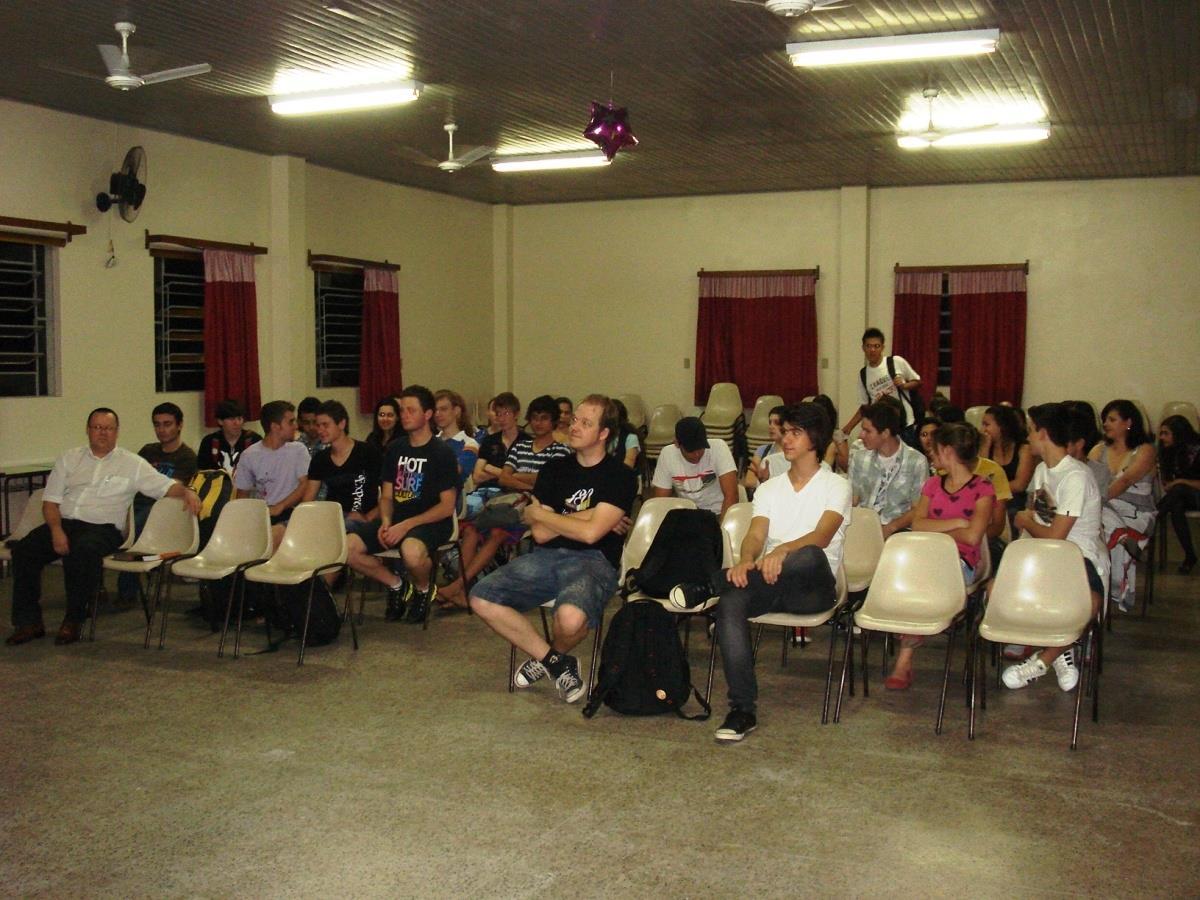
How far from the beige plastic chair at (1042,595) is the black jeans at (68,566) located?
14.1 ft

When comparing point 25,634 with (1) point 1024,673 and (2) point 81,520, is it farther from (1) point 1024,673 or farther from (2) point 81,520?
(1) point 1024,673

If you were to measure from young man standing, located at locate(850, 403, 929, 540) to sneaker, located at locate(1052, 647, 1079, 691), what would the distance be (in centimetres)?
110

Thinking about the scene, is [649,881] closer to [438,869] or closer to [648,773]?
[438,869]

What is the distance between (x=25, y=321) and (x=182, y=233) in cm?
160

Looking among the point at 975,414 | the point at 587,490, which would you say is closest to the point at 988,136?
the point at 975,414

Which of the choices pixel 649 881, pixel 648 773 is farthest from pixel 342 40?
pixel 649 881

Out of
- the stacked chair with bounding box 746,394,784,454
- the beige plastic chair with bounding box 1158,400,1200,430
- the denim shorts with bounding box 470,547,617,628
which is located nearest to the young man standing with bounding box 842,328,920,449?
the stacked chair with bounding box 746,394,784,454

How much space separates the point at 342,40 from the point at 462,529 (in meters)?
2.91

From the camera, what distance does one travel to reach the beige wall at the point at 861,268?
1204 cm

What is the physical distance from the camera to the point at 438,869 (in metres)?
3.49

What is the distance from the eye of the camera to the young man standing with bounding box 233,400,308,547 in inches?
271

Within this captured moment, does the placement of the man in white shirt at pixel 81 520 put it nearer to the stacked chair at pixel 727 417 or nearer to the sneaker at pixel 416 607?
the sneaker at pixel 416 607

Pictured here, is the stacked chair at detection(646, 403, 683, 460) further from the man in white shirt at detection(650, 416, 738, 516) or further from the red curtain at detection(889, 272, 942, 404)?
the man in white shirt at detection(650, 416, 738, 516)

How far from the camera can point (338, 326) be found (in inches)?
468
